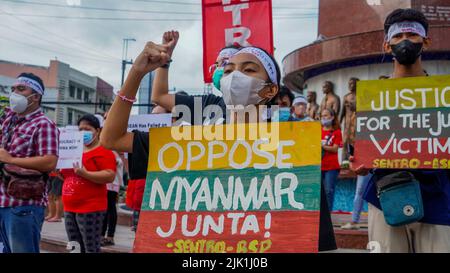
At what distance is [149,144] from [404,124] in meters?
1.44

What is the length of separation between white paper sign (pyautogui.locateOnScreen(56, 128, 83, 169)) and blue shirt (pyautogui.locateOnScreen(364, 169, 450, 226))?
2916mm

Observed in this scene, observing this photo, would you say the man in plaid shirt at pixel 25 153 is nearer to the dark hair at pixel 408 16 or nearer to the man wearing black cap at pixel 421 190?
the man wearing black cap at pixel 421 190

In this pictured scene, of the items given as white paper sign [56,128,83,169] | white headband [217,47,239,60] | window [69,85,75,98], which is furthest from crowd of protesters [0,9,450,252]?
window [69,85,75,98]

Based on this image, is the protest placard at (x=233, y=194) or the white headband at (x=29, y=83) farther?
the white headband at (x=29, y=83)

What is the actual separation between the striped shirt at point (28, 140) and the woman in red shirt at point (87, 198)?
850 millimetres

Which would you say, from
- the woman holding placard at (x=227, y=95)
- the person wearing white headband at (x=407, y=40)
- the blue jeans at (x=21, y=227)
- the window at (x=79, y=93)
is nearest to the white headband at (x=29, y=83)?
the blue jeans at (x=21, y=227)

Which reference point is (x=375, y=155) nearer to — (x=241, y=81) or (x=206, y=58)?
(x=241, y=81)

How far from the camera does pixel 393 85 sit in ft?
9.34

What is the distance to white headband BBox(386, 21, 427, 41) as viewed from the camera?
2.92 meters

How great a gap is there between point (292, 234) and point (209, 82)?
263cm

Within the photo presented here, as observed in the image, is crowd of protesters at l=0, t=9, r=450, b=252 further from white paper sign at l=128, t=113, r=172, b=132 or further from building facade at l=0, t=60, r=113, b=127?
building facade at l=0, t=60, r=113, b=127

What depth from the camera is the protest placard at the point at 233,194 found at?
198 cm

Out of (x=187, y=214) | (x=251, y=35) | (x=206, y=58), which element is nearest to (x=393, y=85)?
(x=187, y=214)

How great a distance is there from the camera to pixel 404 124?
2775 mm
